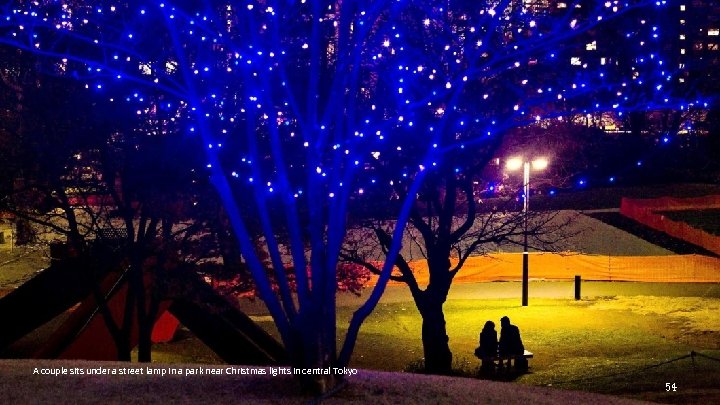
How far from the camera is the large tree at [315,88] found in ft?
23.8

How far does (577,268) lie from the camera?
24.5 metres

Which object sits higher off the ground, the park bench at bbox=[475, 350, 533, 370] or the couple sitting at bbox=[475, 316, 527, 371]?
the couple sitting at bbox=[475, 316, 527, 371]

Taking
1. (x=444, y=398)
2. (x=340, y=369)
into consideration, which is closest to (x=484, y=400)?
(x=444, y=398)

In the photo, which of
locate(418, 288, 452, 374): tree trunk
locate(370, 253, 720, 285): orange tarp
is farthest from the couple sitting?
locate(370, 253, 720, 285): orange tarp

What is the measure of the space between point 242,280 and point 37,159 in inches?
151

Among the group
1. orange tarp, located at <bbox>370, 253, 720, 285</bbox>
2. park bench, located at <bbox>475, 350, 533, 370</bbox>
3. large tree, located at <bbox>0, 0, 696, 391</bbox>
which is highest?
large tree, located at <bbox>0, 0, 696, 391</bbox>

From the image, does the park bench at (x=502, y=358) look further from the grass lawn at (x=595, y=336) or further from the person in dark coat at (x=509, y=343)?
the grass lawn at (x=595, y=336)

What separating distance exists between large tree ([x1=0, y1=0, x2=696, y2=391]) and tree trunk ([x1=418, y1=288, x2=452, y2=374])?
0.47ft

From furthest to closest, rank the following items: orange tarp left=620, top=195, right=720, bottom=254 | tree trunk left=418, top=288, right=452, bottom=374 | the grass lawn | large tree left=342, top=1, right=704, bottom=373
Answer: orange tarp left=620, top=195, right=720, bottom=254
tree trunk left=418, top=288, right=452, bottom=374
the grass lawn
large tree left=342, top=1, right=704, bottom=373

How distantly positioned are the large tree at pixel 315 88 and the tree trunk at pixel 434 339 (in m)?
0.14

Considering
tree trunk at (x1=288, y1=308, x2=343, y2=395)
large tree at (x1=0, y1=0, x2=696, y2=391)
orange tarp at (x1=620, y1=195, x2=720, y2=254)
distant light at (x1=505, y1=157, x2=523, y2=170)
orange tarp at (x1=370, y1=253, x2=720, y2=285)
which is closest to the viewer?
tree trunk at (x1=288, y1=308, x2=343, y2=395)

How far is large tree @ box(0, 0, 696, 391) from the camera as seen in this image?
285 inches

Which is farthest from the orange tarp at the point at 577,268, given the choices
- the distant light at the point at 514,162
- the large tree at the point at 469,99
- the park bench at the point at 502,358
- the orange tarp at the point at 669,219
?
the park bench at the point at 502,358

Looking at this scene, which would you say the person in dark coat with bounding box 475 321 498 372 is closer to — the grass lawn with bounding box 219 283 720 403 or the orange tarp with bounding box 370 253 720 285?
the grass lawn with bounding box 219 283 720 403
